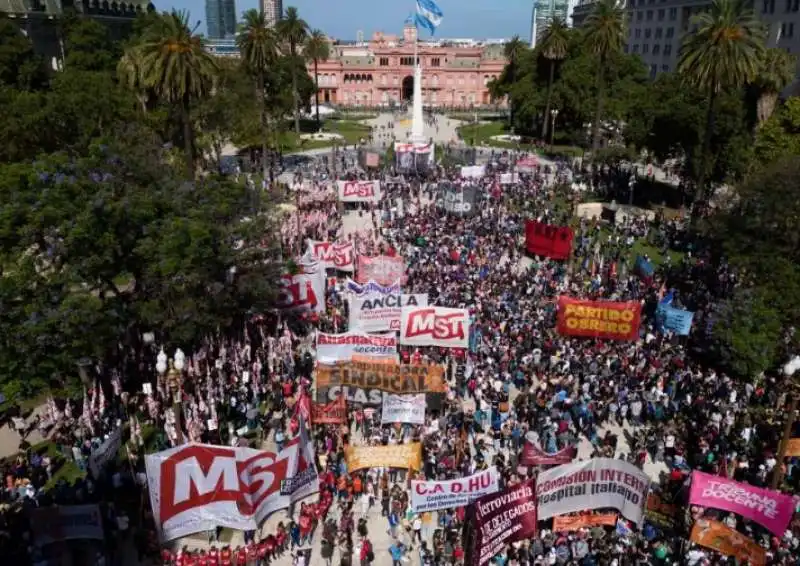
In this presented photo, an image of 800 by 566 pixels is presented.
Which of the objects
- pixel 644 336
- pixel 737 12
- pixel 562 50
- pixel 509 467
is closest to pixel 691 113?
pixel 737 12

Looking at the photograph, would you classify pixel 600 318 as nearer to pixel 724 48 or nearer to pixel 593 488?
pixel 593 488

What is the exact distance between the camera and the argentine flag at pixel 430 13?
56.2 metres

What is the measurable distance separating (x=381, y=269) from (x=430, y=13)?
37.4 m

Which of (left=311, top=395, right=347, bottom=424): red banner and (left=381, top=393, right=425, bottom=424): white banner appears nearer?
(left=311, top=395, right=347, bottom=424): red banner

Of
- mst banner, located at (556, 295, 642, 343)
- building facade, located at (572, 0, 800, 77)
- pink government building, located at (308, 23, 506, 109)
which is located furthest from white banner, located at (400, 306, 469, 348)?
pink government building, located at (308, 23, 506, 109)

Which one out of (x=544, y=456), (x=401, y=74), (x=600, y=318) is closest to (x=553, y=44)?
(x=600, y=318)

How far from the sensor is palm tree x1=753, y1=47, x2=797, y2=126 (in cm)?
4056

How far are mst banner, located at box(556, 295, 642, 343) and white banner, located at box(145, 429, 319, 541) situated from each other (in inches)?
462

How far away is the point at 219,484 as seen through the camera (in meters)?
14.3

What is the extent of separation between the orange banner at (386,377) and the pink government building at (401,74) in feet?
373

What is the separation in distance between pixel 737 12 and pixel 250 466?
3606 cm

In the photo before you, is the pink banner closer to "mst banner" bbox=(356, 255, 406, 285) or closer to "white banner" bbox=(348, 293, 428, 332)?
"white banner" bbox=(348, 293, 428, 332)

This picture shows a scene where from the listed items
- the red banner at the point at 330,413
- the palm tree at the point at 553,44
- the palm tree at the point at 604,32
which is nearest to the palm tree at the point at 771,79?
the palm tree at the point at 604,32

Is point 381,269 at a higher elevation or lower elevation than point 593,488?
higher
